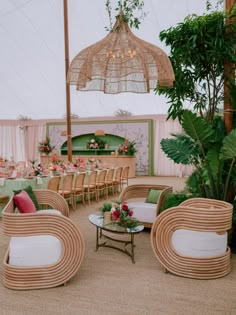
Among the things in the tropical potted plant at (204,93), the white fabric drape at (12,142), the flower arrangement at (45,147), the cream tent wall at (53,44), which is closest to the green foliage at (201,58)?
the tropical potted plant at (204,93)

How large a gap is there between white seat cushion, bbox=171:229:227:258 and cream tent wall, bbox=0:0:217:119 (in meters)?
9.35

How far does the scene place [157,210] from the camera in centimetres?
551

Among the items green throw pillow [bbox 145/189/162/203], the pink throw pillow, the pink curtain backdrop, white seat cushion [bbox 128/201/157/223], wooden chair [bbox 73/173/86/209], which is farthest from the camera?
the pink curtain backdrop

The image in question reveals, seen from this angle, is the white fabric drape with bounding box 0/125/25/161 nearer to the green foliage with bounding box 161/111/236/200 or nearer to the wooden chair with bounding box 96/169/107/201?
the wooden chair with bounding box 96/169/107/201

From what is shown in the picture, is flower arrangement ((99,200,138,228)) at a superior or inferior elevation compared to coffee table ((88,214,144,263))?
superior

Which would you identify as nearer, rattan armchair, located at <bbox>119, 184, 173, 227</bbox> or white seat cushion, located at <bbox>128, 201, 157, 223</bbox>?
rattan armchair, located at <bbox>119, 184, 173, 227</bbox>

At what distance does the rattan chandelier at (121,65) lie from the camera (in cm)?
403

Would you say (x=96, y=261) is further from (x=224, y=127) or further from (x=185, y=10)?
(x=185, y=10)

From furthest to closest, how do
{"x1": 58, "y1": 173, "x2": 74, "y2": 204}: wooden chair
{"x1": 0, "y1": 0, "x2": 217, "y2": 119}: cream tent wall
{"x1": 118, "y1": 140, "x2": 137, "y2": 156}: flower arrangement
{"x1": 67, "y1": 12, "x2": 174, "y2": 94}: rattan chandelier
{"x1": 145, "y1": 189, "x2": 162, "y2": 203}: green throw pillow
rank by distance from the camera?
{"x1": 118, "y1": 140, "x2": 137, "y2": 156}: flower arrangement, {"x1": 0, "y1": 0, "x2": 217, "y2": 119}: cream tent wall, {"x1": 58, "y1": 173, "x2": 74, "y2": 204}: wooden chair, {"x1": 145, "y1": 189, "x2": 162, "y2": 203}: green throw pillow, {"x1": 67, "y1": 12, "x2": 174, "y2": 94}: rattan chandelier

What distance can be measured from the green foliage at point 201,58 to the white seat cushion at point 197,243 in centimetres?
194

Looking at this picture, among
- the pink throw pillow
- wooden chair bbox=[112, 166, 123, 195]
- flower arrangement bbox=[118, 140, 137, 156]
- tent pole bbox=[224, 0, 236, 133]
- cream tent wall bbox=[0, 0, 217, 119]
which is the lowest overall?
wooden chair bbox=[112, 166, 123, 195]

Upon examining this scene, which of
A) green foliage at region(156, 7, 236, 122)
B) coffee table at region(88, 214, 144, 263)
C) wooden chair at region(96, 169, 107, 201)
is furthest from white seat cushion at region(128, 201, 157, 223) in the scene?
wooden chair at region(96, 169, 107, 201)

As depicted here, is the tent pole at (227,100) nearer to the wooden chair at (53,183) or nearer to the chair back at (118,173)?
the wooden chair at (53,183)

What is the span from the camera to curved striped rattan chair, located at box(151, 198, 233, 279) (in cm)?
371
